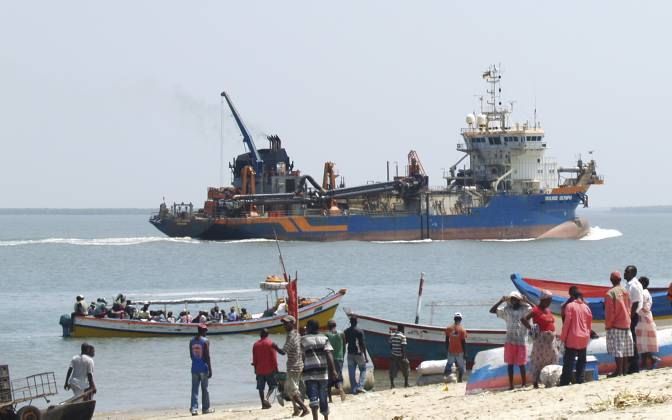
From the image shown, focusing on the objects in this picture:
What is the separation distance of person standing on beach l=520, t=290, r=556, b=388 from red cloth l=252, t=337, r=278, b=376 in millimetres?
3672

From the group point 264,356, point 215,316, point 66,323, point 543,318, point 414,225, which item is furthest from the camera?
point 414,225

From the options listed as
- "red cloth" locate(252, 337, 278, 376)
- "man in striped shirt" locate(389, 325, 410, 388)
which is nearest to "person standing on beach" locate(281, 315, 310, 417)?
"red cloth" locate(252, 337, 278, 376)

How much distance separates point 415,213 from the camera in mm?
82875

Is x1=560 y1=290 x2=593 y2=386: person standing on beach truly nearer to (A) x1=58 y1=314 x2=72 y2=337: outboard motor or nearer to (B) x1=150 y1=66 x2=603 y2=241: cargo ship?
(A) x1=58 y1=314 x2=72 y2=337: outboard motor

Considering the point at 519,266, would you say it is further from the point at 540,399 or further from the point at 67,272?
the point at 540,399

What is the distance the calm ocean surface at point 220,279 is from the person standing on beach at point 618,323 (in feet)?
27.4

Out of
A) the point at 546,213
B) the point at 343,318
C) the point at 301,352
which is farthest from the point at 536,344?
the point at 546,213

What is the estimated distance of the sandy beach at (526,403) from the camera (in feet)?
44.1

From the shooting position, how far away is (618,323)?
16109mm

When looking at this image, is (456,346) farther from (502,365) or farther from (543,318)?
(543,318)

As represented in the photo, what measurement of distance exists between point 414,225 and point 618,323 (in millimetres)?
66784

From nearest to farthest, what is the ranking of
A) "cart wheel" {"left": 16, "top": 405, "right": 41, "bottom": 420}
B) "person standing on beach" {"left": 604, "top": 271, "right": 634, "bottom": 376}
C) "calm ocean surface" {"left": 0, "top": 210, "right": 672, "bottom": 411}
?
"person standing on beach" {"left": 604, "top": 271, "right": 634, "bottom": 376} < "cart wheel" {"left": 16, "top": 405, "right": 41, "bottom": 420} < "calm ocean surface" {"left": 0, "top": 210, "right": 672, "bottom": 411}

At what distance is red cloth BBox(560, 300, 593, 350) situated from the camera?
15.6 metres

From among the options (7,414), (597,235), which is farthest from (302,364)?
(597,235)
